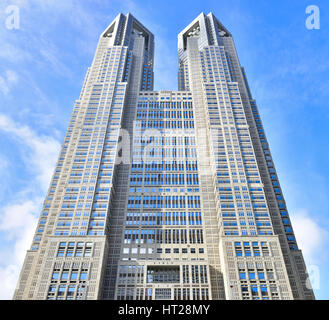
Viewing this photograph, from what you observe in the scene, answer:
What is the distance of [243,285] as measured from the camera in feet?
249

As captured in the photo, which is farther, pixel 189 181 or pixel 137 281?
pixel 189 181

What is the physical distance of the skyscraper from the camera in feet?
263

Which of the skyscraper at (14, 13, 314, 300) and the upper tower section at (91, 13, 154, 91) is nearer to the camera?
the skyscraper at (14, 13, 314, 300)

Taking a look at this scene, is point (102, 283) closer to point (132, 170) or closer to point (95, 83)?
point (132, 170)

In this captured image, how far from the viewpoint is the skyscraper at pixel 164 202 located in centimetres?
8006

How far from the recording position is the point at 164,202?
106 meters

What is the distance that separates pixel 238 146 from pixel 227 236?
3906cm

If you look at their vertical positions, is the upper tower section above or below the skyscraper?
above

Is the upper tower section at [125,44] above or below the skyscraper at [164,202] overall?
above

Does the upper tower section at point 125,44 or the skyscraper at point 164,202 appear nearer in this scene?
the skyscraper at point 164,202

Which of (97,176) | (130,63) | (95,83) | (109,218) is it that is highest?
(130,63)

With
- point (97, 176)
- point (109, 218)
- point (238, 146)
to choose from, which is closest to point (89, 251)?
point (109, 218)

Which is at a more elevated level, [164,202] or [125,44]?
[125,44]

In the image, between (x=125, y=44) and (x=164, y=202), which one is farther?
(x=125, y=44)
